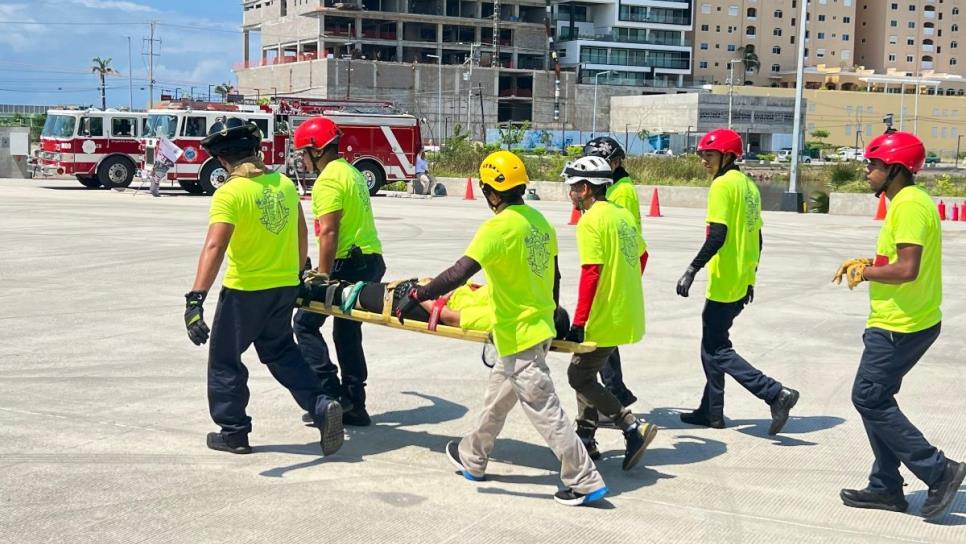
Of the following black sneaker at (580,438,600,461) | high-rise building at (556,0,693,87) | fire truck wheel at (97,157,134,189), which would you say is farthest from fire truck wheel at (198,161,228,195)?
high-rise building at (556,0,693,87)

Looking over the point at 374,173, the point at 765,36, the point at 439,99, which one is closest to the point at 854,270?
the point at 374,173

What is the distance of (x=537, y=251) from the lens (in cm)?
575

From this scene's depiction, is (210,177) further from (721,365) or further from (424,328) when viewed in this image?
(424,328)

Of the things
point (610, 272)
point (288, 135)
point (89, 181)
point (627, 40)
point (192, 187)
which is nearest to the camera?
point (610, 272)

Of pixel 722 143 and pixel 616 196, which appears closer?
pixel 722 143

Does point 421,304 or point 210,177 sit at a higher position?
point 210,177

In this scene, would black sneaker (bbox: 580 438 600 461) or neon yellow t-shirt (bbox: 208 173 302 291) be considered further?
black sneaker (bbox: 580 438 600 461)

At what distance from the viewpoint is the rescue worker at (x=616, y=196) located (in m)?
7.39

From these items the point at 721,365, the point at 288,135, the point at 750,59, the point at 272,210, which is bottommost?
the point at 721,365

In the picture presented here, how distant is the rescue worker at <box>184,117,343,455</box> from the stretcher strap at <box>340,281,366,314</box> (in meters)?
0.30

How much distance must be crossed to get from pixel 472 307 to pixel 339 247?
49.5 inches

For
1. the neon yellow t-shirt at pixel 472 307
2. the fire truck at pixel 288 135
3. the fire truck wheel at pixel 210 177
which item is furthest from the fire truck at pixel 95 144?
the neon yellow t-shirt at pixel 472 307

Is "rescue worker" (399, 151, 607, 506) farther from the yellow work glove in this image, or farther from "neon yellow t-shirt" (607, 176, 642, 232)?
"neon yellow t-shirt" (607, 176, 642, 232)

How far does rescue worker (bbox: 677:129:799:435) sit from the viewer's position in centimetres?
720
